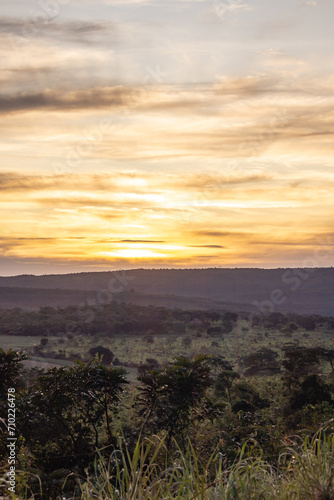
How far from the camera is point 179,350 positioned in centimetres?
5488

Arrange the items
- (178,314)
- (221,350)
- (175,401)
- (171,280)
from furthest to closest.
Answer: (171,280)
(178,314)
(221,350)
(175,401)

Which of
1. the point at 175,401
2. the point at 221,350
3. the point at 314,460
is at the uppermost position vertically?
the point at 314,460

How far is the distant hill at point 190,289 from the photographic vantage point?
11806 centimetres

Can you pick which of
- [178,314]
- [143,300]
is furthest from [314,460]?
[143,300]

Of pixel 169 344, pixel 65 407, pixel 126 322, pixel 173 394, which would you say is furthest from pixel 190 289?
pixel 65 407

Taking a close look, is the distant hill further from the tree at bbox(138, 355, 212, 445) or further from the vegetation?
the tree at bbox(138, 355, 212, 445)

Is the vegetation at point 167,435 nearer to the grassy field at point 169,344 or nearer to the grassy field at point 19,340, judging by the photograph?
the grassy field at point 169,344

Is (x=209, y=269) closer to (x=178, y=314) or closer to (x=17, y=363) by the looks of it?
(x=178, y=314)

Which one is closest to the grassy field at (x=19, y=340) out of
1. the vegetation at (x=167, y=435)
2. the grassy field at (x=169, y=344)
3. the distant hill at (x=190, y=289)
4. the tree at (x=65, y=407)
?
the grassy field at (x=169, y=344)

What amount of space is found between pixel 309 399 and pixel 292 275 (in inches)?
5556

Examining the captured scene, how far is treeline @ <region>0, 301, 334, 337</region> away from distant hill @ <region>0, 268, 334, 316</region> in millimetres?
26948

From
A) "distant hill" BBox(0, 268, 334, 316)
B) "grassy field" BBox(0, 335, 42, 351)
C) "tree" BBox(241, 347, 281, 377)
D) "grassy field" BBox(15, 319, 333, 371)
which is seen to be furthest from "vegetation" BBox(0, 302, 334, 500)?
"distant hill" BBox(0, 268, 334, 316)

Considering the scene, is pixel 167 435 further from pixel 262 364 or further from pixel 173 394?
pixel 262 364

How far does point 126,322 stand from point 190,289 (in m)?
75.1
